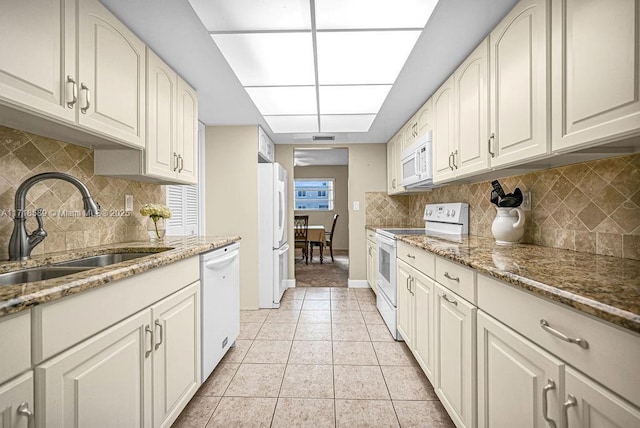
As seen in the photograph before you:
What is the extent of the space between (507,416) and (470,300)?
41 centimetres

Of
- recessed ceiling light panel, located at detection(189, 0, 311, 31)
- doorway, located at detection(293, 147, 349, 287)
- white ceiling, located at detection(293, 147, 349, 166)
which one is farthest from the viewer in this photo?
doorway, located at detection(293, 147, 349, 287)

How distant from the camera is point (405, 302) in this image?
231 cm

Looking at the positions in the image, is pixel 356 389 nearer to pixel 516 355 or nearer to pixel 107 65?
pixel 516 355

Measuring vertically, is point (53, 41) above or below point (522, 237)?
above

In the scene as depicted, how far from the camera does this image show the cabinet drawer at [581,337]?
0.62 m

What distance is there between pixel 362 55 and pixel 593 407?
1.91 m

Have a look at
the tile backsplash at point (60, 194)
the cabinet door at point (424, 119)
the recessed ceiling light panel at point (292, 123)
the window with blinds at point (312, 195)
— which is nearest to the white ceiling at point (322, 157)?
the window with blinds at point (312, 195)

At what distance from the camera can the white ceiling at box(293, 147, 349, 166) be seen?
20.8 feet

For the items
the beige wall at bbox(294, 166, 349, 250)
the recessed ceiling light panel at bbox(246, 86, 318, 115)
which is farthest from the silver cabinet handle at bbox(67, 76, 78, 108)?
the beige wall at bbox(294, 166, 349, 250)

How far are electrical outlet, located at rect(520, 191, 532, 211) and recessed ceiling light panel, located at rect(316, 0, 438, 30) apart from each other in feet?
3.81

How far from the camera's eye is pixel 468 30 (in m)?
1.63

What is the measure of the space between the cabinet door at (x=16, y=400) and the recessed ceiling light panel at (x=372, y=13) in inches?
67.5

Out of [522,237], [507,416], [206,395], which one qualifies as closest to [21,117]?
[206,395]

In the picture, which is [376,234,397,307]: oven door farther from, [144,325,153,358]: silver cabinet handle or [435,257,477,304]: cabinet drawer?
[144,325,153,358]: silver cabinet handle
